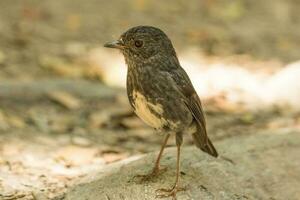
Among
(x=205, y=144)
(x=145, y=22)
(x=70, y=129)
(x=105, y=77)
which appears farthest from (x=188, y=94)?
(x=145, y=22)

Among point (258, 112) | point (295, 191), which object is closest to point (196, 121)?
point (295, 191)

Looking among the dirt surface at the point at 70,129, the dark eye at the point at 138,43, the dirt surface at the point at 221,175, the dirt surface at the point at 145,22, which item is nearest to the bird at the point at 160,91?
the dark eye at the point at 138,43

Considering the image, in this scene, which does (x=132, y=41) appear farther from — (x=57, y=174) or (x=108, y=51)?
(x=108, y=51)

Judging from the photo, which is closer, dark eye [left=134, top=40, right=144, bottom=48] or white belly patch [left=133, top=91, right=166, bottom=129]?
white belly patch [left=133, top=91, right=166, bottom=129]

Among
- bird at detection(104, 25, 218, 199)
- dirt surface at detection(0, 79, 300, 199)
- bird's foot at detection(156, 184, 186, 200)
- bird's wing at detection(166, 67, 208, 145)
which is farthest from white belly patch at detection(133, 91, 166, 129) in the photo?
dirt surface at detection(0, 79, 300, 199)

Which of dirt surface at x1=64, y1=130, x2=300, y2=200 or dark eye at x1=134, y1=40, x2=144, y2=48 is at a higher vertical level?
dark eye at x1=134, y1=40, x2=144, y2=48

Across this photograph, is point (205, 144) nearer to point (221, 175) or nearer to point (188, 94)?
point (221, 175)

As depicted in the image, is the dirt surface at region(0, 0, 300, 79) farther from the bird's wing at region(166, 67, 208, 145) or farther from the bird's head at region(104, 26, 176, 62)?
the bird's wing at region(166, 67, 208, 145)
